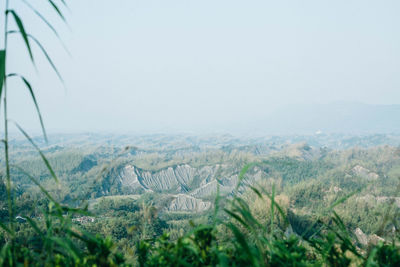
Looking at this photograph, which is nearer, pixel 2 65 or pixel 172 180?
pixel 2 65

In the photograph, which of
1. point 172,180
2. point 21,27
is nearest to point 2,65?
point 21,27

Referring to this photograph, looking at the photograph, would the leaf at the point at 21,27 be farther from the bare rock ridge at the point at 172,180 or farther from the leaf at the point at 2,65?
the bare rock ridge at the point at 172,180

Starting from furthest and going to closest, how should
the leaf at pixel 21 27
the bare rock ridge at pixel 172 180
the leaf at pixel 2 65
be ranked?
the bare rock ridge at pixel 172 180 < the leaf at pixel 21 27 < the leaf at pixel 2 65

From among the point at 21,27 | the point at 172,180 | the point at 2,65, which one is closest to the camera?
the point at 2,65

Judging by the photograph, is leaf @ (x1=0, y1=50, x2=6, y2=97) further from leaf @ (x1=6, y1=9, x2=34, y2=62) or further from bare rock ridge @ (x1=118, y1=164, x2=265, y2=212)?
bare rock ridge @ (x1=118, y1=164, x2=265, y2=212)

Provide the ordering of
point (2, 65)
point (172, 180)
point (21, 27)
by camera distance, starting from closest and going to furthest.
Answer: point (2, 65)
point (21, 27)
point (172, 180)

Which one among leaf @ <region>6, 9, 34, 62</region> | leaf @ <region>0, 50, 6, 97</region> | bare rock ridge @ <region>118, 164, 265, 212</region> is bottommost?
bare rock ridge @ <region>118, 164, 265, 212</region>

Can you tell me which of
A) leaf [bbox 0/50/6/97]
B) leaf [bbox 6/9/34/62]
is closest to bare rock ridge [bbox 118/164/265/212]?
leaf [bbox 6/9/34/62]

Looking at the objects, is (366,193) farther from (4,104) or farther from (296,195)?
(4,104)

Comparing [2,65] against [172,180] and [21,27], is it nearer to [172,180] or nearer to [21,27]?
[21,27]

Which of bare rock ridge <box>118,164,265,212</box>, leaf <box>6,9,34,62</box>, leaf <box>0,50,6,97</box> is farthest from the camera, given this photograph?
bare rock ridge <box>118,164,265,212</box>

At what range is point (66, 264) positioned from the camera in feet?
4.24

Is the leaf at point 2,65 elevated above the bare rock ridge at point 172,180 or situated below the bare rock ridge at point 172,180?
above

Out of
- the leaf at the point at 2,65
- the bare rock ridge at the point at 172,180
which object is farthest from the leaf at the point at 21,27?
the bare rock ridge at the point at 172,180
